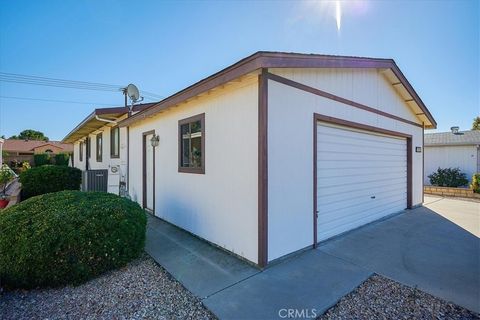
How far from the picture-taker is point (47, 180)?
9.73 meters

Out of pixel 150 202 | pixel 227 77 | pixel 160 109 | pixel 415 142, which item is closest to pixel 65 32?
pixel 160 109

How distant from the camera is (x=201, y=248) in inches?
176

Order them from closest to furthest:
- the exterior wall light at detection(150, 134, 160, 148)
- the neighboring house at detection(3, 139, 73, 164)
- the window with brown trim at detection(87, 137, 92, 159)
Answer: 1. the exterior wall light at detection(150, 134, 160, 148)
2. the window with brown trim at detection(87, 137, 92, 159)
3. the neighboring house at detection(3, 139, 73, 164)

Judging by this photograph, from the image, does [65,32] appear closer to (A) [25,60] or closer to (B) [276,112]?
(A) [25,60]

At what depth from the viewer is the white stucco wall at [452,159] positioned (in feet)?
44.2

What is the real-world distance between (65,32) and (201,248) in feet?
28.9

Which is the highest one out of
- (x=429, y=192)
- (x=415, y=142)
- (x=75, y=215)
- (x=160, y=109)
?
(x=160, y=109)

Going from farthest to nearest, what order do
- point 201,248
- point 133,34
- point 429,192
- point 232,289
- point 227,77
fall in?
1. point 429,192
2. point 133,34
3. point 201,248
4. point 227,77
5. point 232,289

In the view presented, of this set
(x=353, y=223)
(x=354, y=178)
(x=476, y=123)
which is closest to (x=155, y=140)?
(x=354, y=178)

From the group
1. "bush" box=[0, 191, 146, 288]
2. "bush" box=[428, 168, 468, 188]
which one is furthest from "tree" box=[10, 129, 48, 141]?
"bush" box=[428, 168, 468, 188]

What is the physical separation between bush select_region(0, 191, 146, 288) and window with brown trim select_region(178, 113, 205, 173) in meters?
1.74

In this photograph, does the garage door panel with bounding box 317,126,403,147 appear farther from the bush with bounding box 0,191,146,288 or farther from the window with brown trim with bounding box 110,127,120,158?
the window with brown trim with bounding box 110,127,120,158

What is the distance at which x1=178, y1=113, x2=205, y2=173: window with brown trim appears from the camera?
4923mm

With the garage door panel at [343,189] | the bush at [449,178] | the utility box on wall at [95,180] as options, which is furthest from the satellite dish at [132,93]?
the bush at [449,178]
